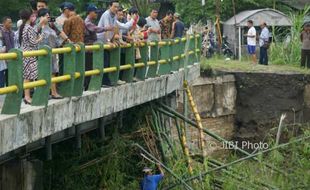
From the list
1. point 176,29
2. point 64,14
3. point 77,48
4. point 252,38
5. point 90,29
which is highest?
point 64,14

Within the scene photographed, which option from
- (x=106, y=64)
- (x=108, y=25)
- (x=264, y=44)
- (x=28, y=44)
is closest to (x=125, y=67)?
(x=106, y=64)

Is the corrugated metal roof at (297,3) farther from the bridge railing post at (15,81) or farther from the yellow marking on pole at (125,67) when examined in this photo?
→ the bridge railing post at (15,81)

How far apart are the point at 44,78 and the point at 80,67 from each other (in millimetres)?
1440

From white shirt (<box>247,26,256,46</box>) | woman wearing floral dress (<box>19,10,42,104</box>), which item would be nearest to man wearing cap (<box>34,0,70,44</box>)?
woman wearing floral dress (<box>19,10,42,104</box>)

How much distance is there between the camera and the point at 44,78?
977 centimetres

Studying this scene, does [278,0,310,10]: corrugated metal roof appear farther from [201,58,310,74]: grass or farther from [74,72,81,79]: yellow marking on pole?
[74,72,81,79]: yellow marking on pole

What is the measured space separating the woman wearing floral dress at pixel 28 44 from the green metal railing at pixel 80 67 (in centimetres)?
32

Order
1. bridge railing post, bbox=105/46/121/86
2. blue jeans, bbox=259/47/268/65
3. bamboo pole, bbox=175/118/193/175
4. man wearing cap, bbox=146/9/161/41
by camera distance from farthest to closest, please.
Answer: blue jeans, bbox=259/47/268/65
man wearing cap, bbox=146/9/161/41
bamboo pole, bbox=175/118/193/175
bridge railing post, bbox=105/46/121/86

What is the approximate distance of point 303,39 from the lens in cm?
2373

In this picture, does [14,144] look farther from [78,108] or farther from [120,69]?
[120,69]

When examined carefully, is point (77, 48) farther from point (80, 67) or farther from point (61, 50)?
point (61, 50)

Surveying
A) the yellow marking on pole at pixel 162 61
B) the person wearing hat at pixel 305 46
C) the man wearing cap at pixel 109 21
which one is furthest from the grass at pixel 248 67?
the man wearing cap at pixel 109 21

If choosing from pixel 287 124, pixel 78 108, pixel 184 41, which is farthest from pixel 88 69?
pixel 287 124

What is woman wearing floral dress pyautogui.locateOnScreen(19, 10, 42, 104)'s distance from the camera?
407 inches
